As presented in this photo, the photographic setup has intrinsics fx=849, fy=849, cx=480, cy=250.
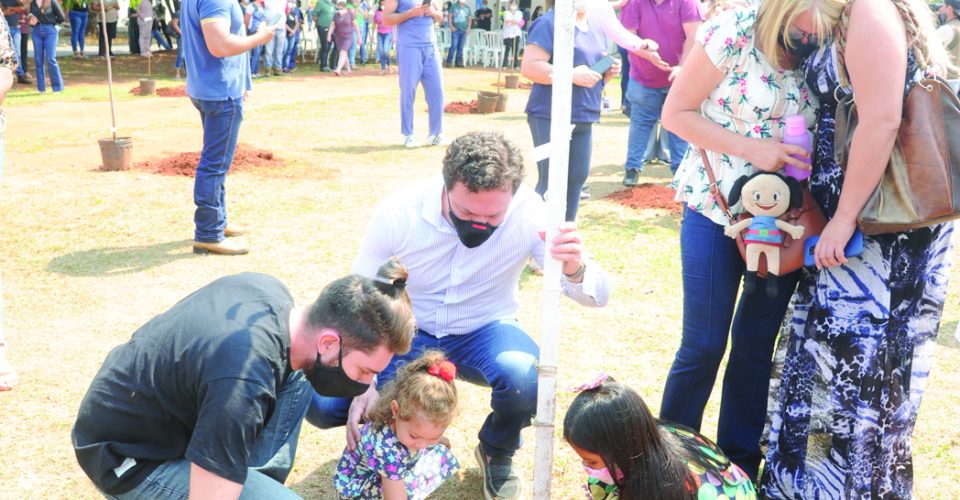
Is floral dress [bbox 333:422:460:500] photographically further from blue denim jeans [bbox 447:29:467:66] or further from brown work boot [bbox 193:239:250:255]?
blue denim jeans [bbox 447:29:467:66]

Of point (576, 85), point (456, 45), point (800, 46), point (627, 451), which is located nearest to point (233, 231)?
point (576, 85)

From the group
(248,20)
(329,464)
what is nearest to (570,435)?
(329,464)

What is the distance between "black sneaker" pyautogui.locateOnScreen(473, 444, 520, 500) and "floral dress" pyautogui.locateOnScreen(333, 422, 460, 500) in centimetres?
20

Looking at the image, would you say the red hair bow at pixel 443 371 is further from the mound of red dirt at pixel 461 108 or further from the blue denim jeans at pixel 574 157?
the mound of red dirt at pixel 461 108

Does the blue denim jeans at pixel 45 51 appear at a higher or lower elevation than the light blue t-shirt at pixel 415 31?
lower

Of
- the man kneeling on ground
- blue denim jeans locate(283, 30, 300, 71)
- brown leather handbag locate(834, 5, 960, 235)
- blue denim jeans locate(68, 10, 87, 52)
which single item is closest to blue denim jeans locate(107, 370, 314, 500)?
the man kneeling on ground

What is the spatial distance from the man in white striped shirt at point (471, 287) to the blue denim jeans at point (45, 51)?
1290cm

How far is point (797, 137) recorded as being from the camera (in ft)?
8.84

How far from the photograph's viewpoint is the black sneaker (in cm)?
309

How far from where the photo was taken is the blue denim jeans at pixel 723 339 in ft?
9.29

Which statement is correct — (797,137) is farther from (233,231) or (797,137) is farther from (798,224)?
→ (233,231)

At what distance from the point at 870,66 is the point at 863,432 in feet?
3.73

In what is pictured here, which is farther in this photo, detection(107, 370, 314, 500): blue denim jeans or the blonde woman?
the blonde woman

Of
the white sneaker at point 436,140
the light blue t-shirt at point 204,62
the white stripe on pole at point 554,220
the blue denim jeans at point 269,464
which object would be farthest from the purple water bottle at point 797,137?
the white sneaker at point 436,140
